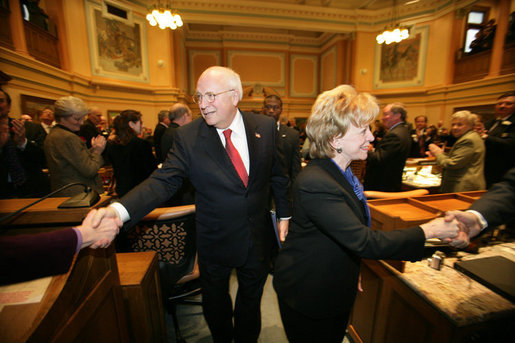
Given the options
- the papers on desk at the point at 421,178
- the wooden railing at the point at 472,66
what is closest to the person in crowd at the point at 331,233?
the papers on desk at the point at 421,178

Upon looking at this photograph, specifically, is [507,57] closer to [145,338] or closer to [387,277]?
[387,277]

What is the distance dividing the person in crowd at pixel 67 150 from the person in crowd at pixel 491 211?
2.78 metres

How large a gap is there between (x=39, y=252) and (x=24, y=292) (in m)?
0.12

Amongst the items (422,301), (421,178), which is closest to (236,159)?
(422,301)

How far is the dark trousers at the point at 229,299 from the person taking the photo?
1.55m

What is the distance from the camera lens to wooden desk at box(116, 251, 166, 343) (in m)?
1.29

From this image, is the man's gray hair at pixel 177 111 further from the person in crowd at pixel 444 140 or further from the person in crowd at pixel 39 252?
the person in crowd at pixel 444 140

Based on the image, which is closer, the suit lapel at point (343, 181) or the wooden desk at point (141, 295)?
the suit lapel at point (343, 181)

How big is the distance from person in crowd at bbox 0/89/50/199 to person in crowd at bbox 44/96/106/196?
0.36m

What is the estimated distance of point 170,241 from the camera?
65.7 inches

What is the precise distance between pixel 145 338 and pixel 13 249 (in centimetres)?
104

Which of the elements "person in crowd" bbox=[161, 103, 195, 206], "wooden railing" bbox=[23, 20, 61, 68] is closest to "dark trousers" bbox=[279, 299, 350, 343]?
"person in crowd" bbox=[161, 103, 195, 206]

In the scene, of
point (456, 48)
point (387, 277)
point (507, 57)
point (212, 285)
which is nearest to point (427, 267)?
point (387, 277)

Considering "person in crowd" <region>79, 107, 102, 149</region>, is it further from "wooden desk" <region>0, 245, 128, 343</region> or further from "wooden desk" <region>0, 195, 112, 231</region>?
"wooden desk" <region>0, 245, 128, 343</region>
